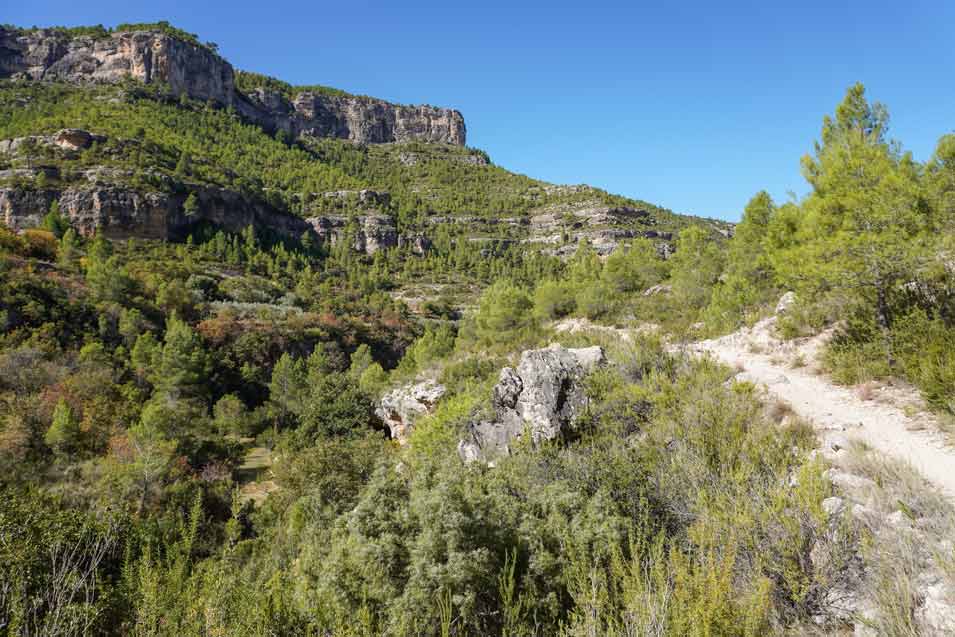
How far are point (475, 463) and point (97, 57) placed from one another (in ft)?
426

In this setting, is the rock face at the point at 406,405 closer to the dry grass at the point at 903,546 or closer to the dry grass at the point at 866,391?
the dry grass at the point at 866,391

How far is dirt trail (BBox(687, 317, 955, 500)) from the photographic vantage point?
13.8ft

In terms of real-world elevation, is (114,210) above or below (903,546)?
above

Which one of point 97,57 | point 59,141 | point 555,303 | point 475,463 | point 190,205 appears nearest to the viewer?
point 475,463

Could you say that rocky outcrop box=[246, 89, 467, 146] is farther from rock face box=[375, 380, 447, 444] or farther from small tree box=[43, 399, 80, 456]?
rock face box=[375, 380, 447, 444]

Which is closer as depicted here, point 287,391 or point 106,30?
point 287,391

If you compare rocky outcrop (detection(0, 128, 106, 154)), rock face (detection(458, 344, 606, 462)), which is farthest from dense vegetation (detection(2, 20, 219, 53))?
rock face (detection(458, 344, 606, 462))

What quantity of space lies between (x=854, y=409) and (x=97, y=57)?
436ft

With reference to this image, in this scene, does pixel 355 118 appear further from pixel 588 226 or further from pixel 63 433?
pixel 63 433

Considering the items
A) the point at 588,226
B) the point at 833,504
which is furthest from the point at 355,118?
the point at 833,504

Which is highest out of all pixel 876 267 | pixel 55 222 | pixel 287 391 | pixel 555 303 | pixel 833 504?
pixel 55 222

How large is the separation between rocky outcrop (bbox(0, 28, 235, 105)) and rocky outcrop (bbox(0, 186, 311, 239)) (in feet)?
175

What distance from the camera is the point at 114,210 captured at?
4978 centimetres

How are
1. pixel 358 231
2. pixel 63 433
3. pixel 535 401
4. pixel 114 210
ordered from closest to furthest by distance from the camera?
pixel 535 401 → pixel 63 433 → pixel 114 210 → pixel 358 231
